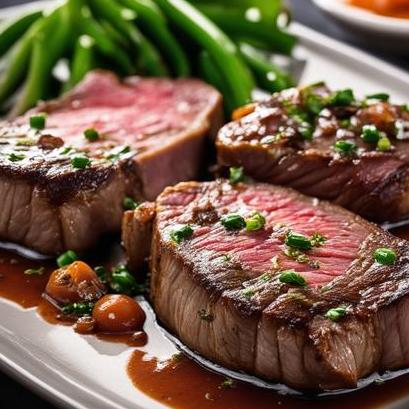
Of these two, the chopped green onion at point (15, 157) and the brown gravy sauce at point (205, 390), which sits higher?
the chopped green onion at point (15, 157)

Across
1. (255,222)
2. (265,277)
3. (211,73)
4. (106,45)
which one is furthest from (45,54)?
(265,277)

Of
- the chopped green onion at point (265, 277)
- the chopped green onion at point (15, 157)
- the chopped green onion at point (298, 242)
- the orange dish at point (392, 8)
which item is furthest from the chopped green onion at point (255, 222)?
the orange dish at point (392, 8)

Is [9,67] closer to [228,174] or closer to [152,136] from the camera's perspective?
[152,136]

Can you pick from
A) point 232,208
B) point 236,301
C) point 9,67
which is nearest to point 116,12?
point 9,67

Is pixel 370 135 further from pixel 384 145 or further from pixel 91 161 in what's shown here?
pixel 91 161

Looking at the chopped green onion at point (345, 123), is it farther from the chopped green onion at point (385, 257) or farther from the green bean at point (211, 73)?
the green bean at point (211, 73)
